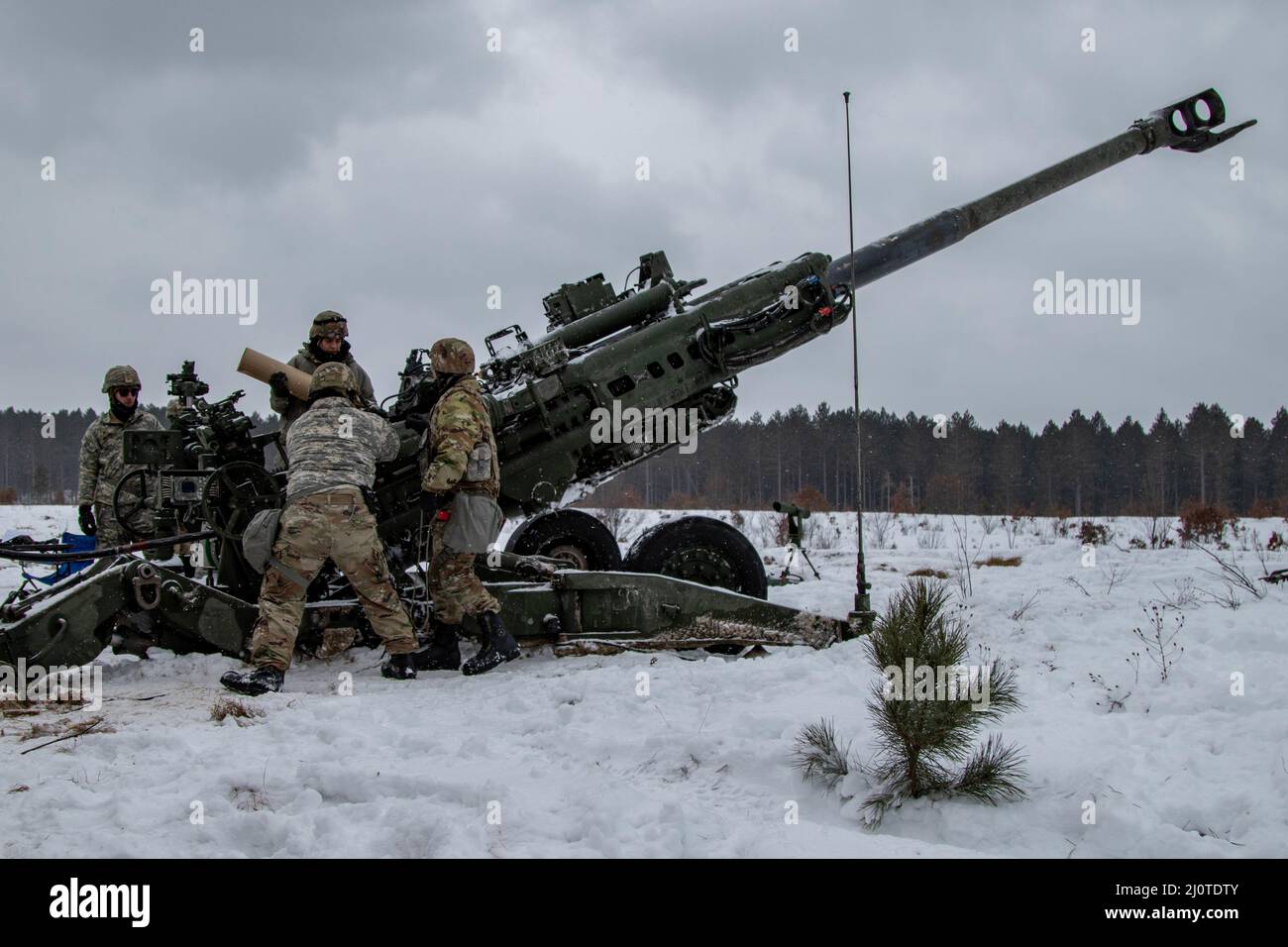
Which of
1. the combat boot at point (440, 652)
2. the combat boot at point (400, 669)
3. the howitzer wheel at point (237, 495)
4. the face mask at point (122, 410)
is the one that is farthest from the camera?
the face mask at point (122, 410)

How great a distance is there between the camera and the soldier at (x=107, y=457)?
8180mm

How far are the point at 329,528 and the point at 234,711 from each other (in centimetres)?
131

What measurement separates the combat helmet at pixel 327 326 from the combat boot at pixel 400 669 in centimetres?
237

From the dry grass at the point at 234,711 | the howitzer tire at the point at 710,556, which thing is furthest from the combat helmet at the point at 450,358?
the dry grass at the point at 234,711

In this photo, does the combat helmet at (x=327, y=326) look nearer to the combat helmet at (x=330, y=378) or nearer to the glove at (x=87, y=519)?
the combat helmet at (x=330, y=378)

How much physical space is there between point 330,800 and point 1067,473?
168 ft

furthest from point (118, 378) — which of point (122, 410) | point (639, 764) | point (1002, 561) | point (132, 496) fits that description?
point (1002, 561)

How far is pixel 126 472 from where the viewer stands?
6.42 meters

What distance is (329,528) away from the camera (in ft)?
17.0

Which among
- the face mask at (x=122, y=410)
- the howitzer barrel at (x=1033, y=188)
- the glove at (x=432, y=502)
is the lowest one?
the glove at (x=432, y=502)

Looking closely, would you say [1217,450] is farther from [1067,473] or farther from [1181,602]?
[1181,602]

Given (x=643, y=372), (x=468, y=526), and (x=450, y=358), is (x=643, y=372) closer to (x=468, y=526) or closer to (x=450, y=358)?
(x=450, y=358)

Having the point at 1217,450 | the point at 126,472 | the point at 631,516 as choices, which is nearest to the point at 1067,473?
the point at 1217,450

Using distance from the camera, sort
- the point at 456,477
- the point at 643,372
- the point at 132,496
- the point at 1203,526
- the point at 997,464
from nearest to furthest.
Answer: the point at 456,477 < the point at 132,496 < the point at 643,372 < the point at 1203,526 < the point at 997,464
